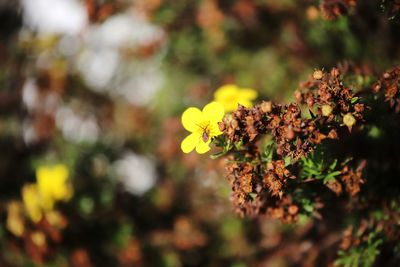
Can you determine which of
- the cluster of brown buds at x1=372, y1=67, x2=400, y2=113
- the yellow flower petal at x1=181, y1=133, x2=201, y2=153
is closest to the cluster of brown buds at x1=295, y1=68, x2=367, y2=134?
the cluster of brown buds at x1=372, y1=67, x2=400, y2=113

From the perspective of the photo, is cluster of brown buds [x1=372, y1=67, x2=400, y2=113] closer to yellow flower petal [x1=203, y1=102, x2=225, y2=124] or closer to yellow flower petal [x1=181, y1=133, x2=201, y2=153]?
yellow flower petal [x1=203, y1=102, x2=225, y2=124]

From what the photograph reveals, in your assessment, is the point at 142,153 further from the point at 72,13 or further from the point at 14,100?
the point at 72,13

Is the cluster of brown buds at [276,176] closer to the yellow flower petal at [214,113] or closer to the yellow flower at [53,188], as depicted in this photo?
the yellow flower petal at [214,113]

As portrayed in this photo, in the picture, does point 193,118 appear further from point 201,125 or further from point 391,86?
point 391,86

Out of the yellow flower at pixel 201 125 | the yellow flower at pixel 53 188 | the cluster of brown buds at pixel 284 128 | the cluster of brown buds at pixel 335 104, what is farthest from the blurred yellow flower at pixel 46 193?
the cluster of brown buds at pixel 335 104

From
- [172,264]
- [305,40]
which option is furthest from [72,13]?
[172,264]
